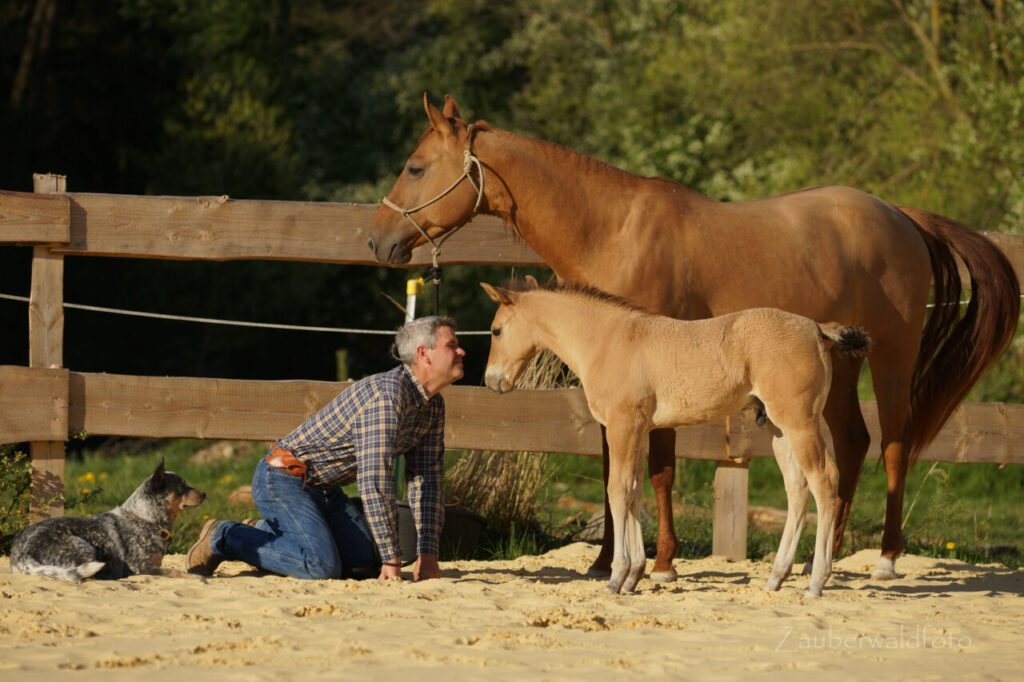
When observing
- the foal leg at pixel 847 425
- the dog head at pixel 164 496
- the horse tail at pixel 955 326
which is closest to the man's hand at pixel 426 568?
the dog head at pixel 164 496

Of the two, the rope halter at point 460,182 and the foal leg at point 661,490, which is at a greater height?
the rope halter at point 460,182

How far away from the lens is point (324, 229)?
6844 mm

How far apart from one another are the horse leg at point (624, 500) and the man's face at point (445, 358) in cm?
81

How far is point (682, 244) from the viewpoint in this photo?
19.9 ft

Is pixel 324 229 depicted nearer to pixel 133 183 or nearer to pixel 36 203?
pixel 36 203

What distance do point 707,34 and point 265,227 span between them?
41.9ft

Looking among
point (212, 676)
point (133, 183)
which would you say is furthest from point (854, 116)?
point (212, 676)

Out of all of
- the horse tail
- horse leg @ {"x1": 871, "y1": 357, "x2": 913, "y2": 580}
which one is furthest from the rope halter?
the horse tail

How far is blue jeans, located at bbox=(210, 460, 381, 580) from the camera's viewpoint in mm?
5598

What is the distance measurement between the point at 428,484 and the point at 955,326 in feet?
11.0

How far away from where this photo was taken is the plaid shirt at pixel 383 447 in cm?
548

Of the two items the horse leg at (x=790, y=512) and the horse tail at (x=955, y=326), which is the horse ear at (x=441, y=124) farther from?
the horse tail at (x=955, y=326)

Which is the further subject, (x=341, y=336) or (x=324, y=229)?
(x=341, y=336)

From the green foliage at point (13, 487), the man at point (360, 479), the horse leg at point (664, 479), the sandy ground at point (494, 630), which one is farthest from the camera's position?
the green foliage at point (13, 487)
